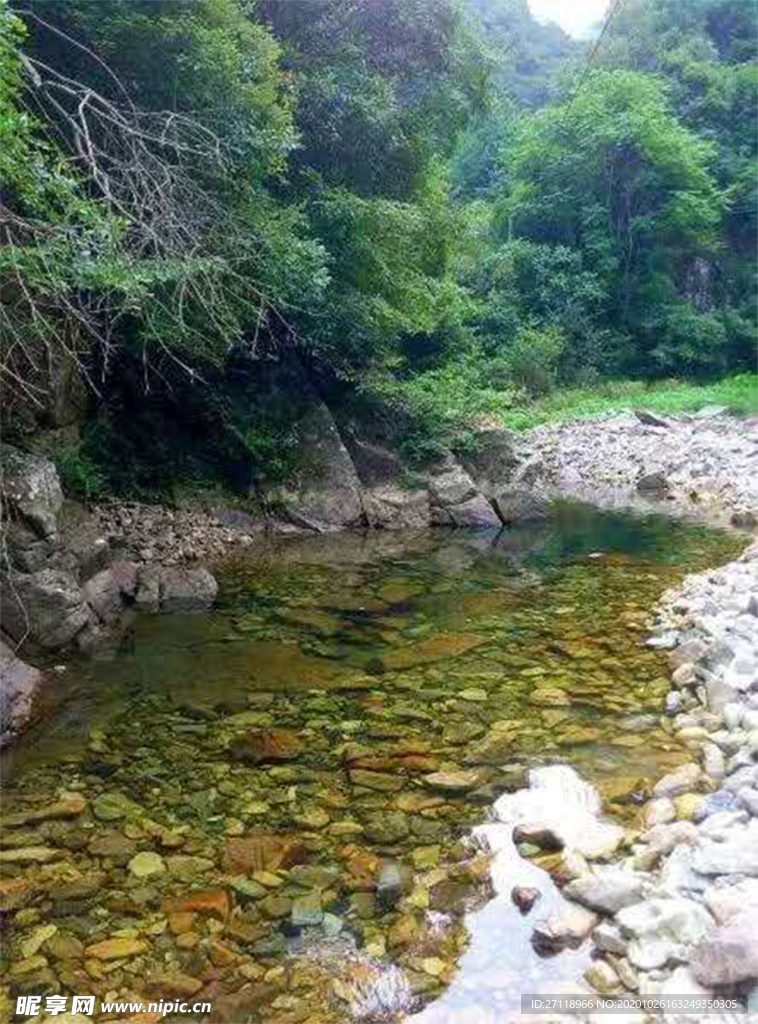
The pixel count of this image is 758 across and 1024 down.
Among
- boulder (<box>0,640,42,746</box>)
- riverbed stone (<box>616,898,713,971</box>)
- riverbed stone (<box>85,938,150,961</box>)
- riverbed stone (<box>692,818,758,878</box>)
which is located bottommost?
boulder (<box>0,640,42,746</box>)

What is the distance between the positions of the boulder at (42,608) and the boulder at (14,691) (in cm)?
28

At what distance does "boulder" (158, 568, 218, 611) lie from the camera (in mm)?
7418

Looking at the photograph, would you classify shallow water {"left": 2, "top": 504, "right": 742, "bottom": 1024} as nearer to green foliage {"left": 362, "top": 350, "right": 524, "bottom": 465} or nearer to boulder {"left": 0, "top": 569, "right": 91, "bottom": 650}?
boulder {"left": 0, "top": 569, "right": 91, "bottom": 650}

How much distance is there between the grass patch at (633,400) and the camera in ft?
75.0

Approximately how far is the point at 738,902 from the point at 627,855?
0.72m

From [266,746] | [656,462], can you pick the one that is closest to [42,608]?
[266,746]

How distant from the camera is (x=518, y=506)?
13219 mm

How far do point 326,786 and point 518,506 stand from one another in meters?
9.36

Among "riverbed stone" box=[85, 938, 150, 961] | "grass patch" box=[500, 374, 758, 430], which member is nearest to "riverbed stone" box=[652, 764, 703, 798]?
"riverbed stone" box=[85, 938, 150, 961]

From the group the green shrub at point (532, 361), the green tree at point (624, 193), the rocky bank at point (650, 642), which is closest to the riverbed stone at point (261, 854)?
the rocky bank at point (650, 642)

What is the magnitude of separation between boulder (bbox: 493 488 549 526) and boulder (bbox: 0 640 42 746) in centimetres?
875

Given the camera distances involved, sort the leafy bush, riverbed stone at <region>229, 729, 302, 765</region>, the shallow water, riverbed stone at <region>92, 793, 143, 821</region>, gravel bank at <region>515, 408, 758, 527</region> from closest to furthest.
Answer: the shallow water, riverbed stone at <region>92, 793, 143, 821</region>, riverbed stone at <region>229, 729, 302, 765</region>, the leafy bush, gravel bank at <region>515, 408, 758, 527</region>

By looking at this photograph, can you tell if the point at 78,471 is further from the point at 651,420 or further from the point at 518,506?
the point at 651,420

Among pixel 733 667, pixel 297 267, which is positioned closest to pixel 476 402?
pixel 297 267
